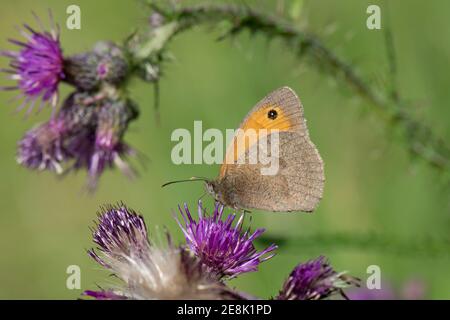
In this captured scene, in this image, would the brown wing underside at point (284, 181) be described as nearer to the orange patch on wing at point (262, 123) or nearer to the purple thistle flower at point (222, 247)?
the orange patch on wing at point (262, 123)

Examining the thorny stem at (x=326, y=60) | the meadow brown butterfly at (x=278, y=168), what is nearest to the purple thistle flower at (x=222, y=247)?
the meadow brown butterfly at (x=278, y=168)

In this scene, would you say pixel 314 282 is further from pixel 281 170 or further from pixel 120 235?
pixel 281 170

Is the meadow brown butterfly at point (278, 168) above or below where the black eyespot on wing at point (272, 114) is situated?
below

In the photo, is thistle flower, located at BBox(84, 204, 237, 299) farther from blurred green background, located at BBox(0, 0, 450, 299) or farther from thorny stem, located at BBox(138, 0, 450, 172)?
blurred green background, located at BBox(0, 0, 450, 299)

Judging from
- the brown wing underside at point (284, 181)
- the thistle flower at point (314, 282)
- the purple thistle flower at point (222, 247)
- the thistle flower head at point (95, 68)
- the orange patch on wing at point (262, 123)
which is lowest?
the thistle flower at point (314, 282)

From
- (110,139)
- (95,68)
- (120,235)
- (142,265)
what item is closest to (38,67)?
(95,68)

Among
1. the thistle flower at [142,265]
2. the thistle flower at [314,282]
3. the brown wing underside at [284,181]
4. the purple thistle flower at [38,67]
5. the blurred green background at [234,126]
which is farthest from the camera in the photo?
the blurred green background at [234,126]
